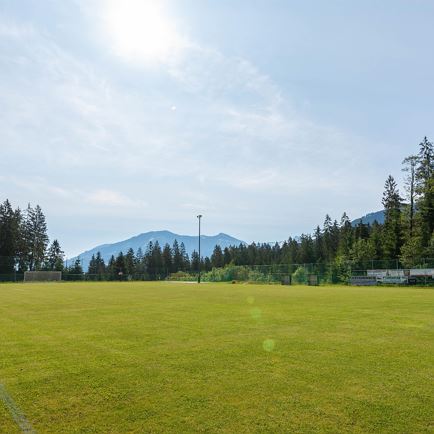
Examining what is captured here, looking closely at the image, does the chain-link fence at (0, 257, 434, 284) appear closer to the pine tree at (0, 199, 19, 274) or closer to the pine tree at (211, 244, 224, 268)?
the pine tree at (0, 199, 19, 274)

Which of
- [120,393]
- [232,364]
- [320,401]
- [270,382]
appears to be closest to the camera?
[320,401]

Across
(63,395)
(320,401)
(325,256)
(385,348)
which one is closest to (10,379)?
(63,395)

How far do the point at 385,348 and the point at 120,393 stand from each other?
548 cm

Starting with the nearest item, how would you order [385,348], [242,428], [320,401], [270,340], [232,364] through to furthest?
[242,428] → [320,401] → [232,364] → [385,348] → [270,340]

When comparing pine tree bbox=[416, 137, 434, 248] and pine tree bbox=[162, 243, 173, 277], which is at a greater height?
pine tree bbox=[416, 137, 434, 248]

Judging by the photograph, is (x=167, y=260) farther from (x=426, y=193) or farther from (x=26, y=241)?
(x=426, y=193)

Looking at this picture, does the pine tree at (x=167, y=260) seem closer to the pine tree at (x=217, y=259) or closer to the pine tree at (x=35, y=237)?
the pine tree at (x=217, y=259)

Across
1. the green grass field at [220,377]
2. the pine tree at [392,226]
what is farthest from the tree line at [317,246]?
the green grass field at [220,377]

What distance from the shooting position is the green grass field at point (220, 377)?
14.8 ft

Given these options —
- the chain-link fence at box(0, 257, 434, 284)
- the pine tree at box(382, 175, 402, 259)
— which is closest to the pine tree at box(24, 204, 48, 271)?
the chain-link fence at box(0, 257, 434, 284)

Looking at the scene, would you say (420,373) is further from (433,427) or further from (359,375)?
(433,427)

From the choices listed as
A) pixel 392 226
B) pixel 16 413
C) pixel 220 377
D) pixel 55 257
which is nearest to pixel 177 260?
pixel 55 257

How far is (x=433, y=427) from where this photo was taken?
435cm

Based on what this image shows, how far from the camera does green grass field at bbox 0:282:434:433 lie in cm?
452
